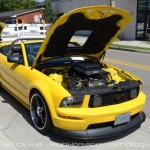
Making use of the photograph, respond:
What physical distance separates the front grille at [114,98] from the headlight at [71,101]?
16 centimetres

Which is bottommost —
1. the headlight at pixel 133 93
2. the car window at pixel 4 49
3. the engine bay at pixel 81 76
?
the headlight at pixel 133 93

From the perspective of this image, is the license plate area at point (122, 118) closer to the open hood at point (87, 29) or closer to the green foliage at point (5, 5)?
the open hood at point (87, 29)

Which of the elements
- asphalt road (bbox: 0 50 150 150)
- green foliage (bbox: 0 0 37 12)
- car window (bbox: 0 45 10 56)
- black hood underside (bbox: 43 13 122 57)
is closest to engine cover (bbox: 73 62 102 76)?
black hood underside (bbox: 43 13 122 57)

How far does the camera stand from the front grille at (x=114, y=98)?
4547mm

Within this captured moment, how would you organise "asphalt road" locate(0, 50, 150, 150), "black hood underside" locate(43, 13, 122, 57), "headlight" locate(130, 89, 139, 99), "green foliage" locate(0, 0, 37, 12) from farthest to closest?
"green foliage" locate(0, 0, 37, 12) → "black hood underside" locate(43, 13, 122, 57) → "headlight" locate(130, 89, 139, 99) → "asphalt road" locate(0, 50, 150, 150)

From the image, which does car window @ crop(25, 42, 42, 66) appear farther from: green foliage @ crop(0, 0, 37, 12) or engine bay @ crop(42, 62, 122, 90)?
green foliage @ crop(0, 0, 37, 12)

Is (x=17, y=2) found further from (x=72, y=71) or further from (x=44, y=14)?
(x=72, y=71)

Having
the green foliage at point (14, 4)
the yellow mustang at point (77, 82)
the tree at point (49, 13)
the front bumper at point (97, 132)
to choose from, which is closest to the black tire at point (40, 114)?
the yellow mustang at point (77, 82)

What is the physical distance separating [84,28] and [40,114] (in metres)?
1.77

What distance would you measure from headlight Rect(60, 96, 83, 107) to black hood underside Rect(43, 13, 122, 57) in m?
1.19

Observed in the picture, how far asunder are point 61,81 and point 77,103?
0.77 meters

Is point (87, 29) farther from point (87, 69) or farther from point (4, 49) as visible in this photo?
point (4, 49)

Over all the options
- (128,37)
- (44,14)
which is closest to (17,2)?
(44,14)

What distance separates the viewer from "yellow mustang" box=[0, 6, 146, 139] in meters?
4.38
